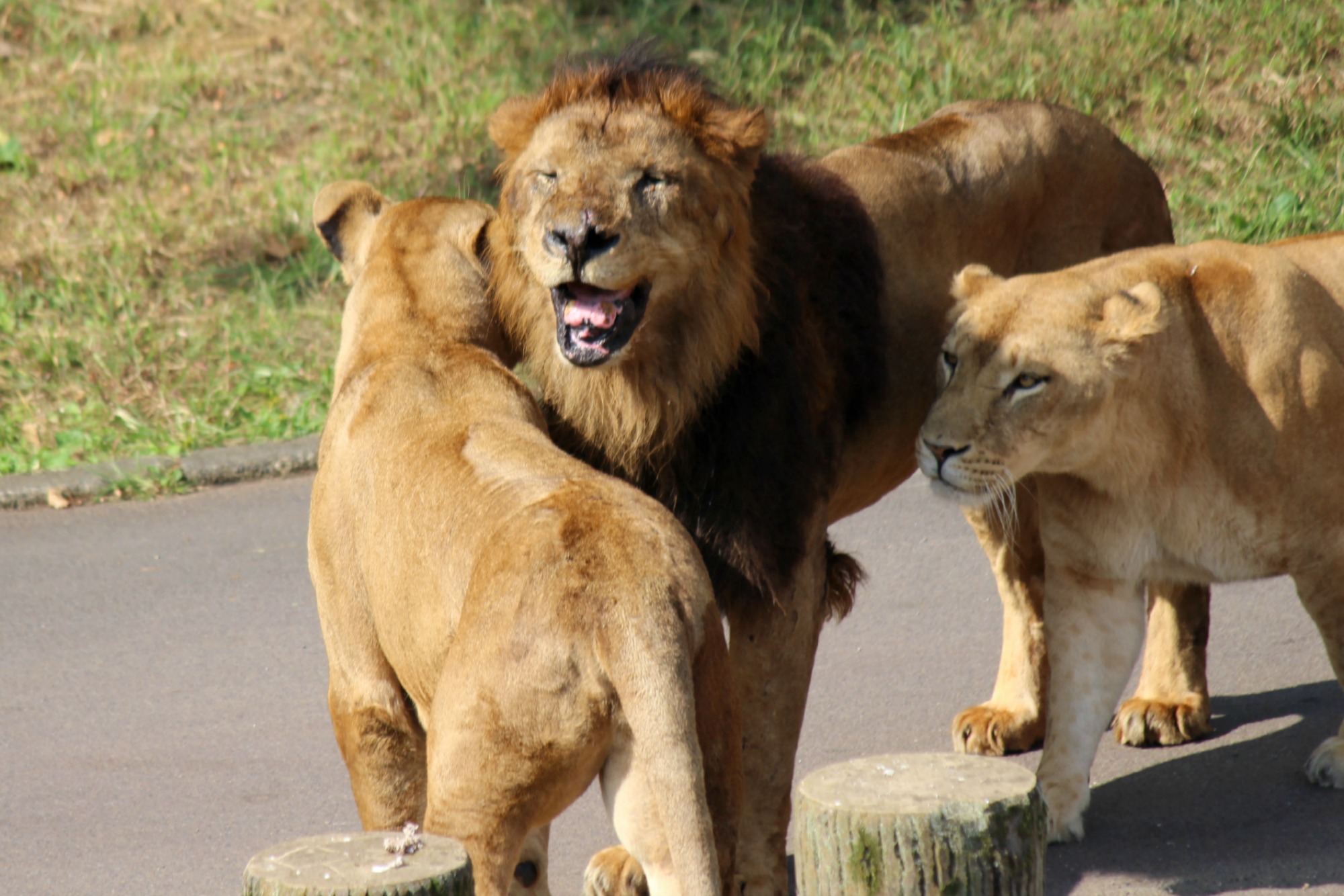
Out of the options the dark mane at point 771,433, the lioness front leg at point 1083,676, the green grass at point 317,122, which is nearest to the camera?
the dark mane at point 771,433

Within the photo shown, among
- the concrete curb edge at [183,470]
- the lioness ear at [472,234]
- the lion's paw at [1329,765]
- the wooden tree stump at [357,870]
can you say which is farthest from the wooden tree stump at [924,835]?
the concrete curb edge at [183,470]

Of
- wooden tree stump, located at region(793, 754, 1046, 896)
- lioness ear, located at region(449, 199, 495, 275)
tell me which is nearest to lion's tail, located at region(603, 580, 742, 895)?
wooden tree stump, located at region(793, 754, 1046, 896)

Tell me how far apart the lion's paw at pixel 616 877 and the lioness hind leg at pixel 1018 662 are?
1317 millimetres

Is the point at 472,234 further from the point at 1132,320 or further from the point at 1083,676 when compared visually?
the point at 1083,676

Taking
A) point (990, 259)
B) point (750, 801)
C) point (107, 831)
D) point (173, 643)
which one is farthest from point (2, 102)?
point (750, 801)

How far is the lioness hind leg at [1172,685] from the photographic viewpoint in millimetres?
4926

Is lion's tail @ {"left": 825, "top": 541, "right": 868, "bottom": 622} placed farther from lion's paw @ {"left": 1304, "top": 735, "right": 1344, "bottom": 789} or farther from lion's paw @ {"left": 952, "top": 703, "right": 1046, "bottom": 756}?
lion's paw @ {"left": 1304, "top": 735, "right": 1344, "bottom": 789}

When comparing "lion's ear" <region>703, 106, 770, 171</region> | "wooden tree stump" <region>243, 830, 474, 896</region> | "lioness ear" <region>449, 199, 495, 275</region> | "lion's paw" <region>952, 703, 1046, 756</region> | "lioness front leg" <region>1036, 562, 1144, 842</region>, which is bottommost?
"lion's paw" <region>952, 703, 1046, 756</region>

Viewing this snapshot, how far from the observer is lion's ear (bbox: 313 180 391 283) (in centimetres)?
446

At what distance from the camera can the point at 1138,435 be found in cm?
404

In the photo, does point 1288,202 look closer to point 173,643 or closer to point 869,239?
point 869,239

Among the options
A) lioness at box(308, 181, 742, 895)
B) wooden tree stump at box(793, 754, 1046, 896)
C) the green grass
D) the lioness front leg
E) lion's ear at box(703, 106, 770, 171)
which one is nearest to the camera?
wooden tree stump at box(793, 754, 1046, 896)

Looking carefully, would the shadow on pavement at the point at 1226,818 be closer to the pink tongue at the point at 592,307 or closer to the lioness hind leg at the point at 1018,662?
the lioness hind leg at the point at 1018,662

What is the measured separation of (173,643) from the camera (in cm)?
614
